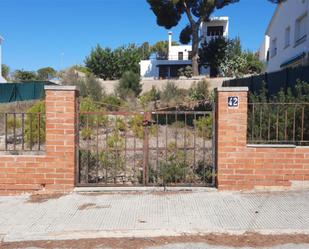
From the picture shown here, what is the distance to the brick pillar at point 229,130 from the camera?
722 cm

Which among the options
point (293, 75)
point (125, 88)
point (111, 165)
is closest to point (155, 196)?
point (111, 165)

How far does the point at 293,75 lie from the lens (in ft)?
44.0

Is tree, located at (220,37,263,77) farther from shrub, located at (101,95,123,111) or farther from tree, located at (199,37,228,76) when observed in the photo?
shrub, located at (101,95,123,111)

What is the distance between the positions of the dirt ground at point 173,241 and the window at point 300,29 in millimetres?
17234

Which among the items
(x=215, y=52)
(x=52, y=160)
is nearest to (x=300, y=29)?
(x=52, y=160)

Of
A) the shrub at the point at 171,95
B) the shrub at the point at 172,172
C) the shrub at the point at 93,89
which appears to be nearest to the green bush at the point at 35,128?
the shrub at the point at 172,172

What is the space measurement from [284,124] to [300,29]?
16004 millimetres

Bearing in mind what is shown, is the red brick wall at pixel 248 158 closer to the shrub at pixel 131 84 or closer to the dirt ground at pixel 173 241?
the dirt ground at pixel 173 241

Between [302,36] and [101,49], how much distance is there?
1554 inches

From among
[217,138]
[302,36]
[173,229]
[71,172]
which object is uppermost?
[302,36]

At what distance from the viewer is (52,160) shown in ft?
23.9

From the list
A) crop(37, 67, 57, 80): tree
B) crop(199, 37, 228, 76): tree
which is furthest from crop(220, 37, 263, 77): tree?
crop(37, 67, 57, 80): tree

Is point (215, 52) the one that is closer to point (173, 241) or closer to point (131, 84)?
point (131, 84)

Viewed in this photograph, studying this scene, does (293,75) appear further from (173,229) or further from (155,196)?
(173,229)
